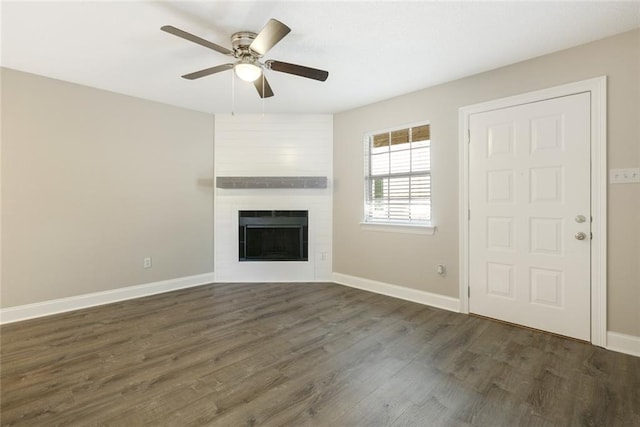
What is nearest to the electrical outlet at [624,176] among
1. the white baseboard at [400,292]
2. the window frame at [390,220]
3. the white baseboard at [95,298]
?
the window frame at [390,220]

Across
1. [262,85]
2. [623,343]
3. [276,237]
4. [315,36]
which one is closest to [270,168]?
[276,237]

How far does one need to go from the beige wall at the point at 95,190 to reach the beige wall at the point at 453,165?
219 centimetres

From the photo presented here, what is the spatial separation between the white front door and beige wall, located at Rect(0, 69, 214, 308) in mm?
3667

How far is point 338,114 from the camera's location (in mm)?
4348

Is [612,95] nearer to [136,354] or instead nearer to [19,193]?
[136,354]

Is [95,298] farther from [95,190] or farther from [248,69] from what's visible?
[248,69]

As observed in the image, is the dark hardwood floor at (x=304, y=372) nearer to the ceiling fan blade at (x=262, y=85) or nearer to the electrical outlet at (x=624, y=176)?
the electrical outlet at (x=624, y=176)

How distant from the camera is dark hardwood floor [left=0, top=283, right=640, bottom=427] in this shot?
162 cm

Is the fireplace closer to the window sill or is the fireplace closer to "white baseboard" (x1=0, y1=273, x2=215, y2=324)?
"white baseboard" (x1=0, y1=273, x2=215, y2=324)

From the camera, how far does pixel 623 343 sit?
2.28m

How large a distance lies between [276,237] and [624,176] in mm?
3844

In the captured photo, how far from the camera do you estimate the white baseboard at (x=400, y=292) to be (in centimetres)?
323

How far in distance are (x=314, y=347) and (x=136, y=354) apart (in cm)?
141

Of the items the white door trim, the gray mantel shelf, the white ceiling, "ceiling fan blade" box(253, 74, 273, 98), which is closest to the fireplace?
the gray mantel shelf
